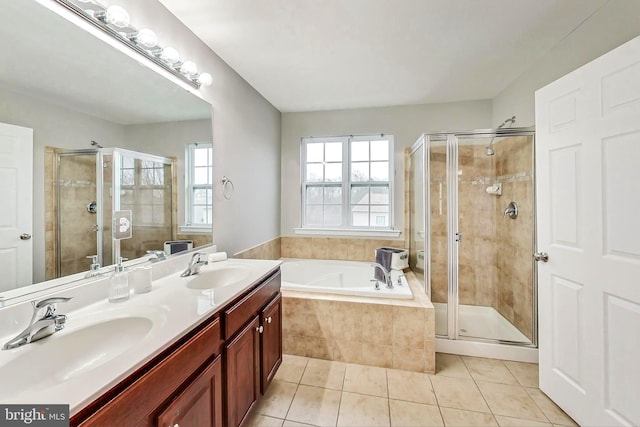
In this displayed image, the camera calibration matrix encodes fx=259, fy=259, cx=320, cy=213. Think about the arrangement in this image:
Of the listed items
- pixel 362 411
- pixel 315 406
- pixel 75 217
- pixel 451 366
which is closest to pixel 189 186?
pixel 75 217

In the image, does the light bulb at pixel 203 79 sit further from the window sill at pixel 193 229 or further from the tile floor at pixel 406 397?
the tile floor at pixel 406 397

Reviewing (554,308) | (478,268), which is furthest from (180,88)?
(478,268)

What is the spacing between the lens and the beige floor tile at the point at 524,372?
1869 mm

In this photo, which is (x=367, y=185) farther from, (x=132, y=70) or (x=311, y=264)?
(x=132, y=70)

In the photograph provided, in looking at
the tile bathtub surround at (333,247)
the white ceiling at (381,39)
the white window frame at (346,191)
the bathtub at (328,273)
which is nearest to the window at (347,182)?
the white window frame at (346,191)

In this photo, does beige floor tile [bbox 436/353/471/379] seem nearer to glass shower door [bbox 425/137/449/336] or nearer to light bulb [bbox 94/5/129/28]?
glass shower door [bbox 425/137/449/336]

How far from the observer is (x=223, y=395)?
1.12m

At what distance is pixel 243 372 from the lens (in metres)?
1.29

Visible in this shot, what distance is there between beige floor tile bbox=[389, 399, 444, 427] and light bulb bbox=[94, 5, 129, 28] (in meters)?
2.51

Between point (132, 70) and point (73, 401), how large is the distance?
1500 millimetres

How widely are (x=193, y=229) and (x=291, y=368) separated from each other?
50.8 inches

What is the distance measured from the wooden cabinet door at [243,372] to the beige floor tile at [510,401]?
149cm

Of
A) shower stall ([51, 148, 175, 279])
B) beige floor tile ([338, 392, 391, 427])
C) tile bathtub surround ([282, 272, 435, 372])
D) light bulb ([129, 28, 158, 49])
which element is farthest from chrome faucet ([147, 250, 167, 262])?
beige floor tile ([338, 392, 391, 427])

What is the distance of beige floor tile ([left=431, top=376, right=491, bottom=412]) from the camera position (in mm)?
1651
